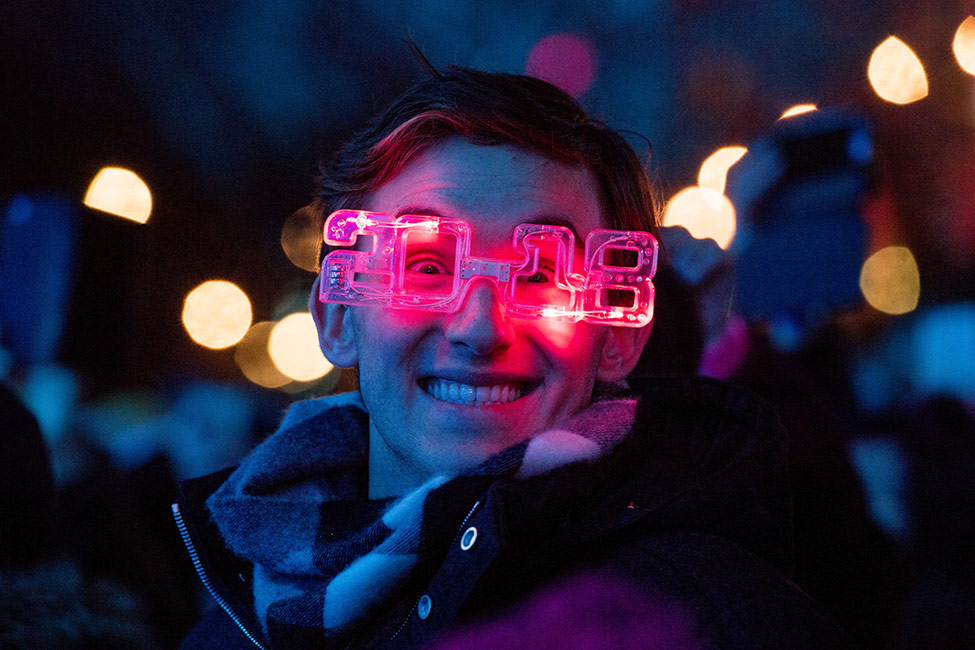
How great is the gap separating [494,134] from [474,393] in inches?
20.0

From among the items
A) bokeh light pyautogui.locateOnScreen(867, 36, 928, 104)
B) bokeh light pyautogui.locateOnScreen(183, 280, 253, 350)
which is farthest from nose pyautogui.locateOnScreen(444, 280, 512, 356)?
bokeh light pyautogui.locateOnScreen(867, 36, 928, 104)

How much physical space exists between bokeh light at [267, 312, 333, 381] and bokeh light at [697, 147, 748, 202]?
1.76 meters

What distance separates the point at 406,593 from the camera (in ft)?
3.97

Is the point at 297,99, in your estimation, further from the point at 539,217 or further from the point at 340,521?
the point at 340,521

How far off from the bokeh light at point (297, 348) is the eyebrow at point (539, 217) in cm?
193

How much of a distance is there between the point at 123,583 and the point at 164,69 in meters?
1.79

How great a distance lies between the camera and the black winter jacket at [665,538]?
3.31 ft

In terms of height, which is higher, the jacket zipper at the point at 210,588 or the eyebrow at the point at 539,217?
the eyebrow at the point at 539,217

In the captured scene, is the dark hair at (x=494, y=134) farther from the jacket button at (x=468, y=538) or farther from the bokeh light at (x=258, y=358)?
the bokeh light at (x=258, y=358)

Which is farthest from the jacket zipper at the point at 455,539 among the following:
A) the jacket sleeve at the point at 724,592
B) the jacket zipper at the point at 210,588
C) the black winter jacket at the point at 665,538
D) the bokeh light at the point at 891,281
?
the bokeh light at the point at 891,281

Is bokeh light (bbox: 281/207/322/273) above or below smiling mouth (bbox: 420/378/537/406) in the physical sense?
above

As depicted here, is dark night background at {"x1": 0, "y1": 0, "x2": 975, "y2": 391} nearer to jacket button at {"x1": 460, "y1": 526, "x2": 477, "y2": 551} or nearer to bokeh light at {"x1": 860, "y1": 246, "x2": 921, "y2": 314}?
bokeh light at {"x1": 860, "y1": 246, "x2": 921, "y2": 314}

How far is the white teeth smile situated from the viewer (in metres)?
1.32

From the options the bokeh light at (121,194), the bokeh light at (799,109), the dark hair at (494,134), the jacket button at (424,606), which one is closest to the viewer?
the jacket button at (424,606)
